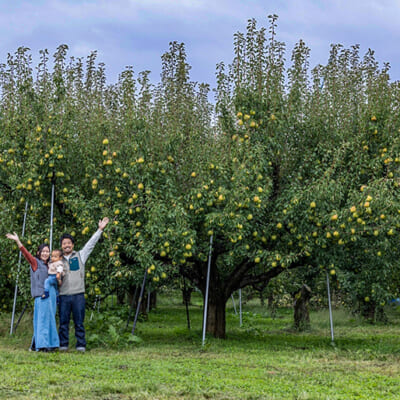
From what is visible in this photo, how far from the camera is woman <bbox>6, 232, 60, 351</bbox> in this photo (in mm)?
9258

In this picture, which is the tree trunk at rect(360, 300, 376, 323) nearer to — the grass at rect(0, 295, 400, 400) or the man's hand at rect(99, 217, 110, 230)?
the grass at rect(0, 295, 400, 400)

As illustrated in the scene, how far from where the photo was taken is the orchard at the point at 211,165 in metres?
10.2

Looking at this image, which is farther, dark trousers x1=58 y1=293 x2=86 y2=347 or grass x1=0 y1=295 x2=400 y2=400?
dark trousers x1=58 y1=293 x2=86 y2=347

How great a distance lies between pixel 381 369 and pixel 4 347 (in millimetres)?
6260

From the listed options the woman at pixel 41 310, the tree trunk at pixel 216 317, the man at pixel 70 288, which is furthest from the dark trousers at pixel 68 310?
the tree trunk at pixel 216 317

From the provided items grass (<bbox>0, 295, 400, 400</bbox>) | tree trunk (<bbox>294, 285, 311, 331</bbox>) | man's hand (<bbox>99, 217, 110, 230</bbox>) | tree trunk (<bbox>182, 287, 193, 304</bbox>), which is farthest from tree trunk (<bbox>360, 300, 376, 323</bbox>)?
man's hand (<bbox>99, 217, 110, 230</bbox>)

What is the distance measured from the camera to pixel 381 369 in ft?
28.2

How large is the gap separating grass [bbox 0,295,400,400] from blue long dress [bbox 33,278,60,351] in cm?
34

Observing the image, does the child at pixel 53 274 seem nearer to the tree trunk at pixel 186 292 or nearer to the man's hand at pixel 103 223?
the man's hand at pixel 103 223

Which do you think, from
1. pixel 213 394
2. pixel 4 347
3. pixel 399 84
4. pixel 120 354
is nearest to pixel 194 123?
pixel 399 84

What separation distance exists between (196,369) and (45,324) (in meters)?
2.59

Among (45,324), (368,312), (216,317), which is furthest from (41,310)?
(368,312)

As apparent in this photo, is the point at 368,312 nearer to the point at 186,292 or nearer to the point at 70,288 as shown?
the point at 186,292

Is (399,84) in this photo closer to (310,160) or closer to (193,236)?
(310,160)
